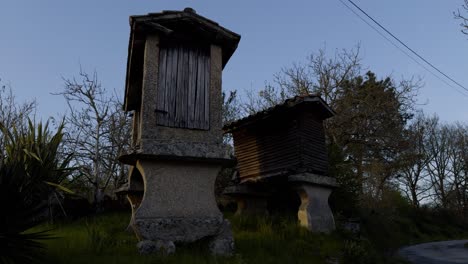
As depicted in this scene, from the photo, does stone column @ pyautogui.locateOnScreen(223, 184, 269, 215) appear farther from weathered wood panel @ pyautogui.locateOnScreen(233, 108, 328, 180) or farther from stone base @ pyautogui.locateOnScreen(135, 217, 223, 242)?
stone base @ pyautogui.locateOnScreen(135, 217, 223, 242)

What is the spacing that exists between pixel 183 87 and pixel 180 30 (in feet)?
4.17

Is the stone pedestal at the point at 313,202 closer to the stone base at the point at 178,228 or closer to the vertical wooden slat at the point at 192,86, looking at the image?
the stone base at the point at 178,228

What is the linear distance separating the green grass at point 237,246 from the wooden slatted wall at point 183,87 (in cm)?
238

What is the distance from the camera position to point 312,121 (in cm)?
1126

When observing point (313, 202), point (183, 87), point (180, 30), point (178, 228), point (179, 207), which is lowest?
point (178, 228)

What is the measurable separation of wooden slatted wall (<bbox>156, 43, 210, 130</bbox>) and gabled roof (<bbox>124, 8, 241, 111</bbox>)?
255 millimetres

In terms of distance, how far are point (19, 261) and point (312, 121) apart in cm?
862

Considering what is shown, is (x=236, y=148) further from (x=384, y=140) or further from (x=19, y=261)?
(x=384, y=140)

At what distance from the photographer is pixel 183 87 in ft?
24.6

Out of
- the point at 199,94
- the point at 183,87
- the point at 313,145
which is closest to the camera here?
the point at 183,87

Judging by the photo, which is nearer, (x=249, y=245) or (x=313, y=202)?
(x=249, y=245)

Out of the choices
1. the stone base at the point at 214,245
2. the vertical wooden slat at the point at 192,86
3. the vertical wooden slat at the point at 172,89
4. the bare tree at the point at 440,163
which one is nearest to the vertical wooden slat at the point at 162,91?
the vertical wooden slat at the point at 172,89

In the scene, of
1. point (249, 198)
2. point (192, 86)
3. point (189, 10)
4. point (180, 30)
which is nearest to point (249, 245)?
point (192, 86)

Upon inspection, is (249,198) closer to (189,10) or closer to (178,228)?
(178,228)
